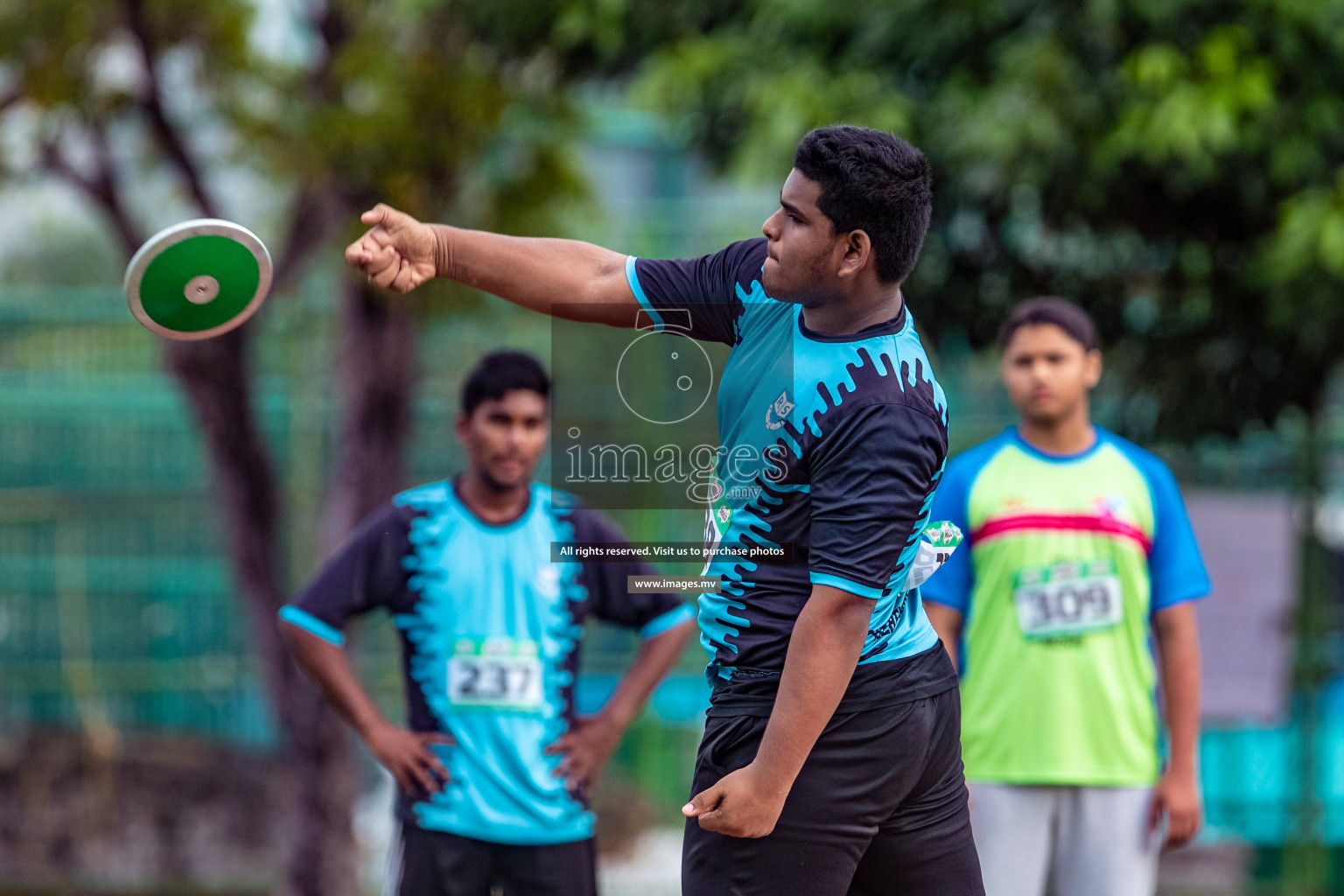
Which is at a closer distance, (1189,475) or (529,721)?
(529,721)

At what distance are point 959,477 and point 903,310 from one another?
5.01 feet

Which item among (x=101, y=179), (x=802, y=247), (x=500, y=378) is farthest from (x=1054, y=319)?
(x=101, y=179)

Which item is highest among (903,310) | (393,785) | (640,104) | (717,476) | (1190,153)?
(640,104)

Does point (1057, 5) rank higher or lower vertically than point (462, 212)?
higher

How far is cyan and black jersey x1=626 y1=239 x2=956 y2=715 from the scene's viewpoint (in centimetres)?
230

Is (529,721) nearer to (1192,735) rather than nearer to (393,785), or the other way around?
(393,785)

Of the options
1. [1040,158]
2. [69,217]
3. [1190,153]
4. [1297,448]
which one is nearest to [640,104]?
[1040,158]

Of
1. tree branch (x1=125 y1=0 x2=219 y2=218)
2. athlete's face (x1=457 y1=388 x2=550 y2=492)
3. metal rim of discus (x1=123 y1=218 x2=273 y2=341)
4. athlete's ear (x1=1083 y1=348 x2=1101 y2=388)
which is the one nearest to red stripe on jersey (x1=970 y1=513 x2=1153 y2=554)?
athlete's ear (x1=1083 y1=348 x2=1101 y2=388)

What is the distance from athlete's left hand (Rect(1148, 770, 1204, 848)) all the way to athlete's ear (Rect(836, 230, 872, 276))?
2149mm

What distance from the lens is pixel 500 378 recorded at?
12.8 feet

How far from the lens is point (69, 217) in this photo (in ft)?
25.6

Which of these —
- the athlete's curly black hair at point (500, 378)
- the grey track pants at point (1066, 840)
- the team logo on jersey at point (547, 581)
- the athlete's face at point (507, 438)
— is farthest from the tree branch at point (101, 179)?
the grey track pants at point (1066, 840)

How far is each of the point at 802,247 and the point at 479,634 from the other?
70.7 inches

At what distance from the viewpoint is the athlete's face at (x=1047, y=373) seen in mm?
3957
